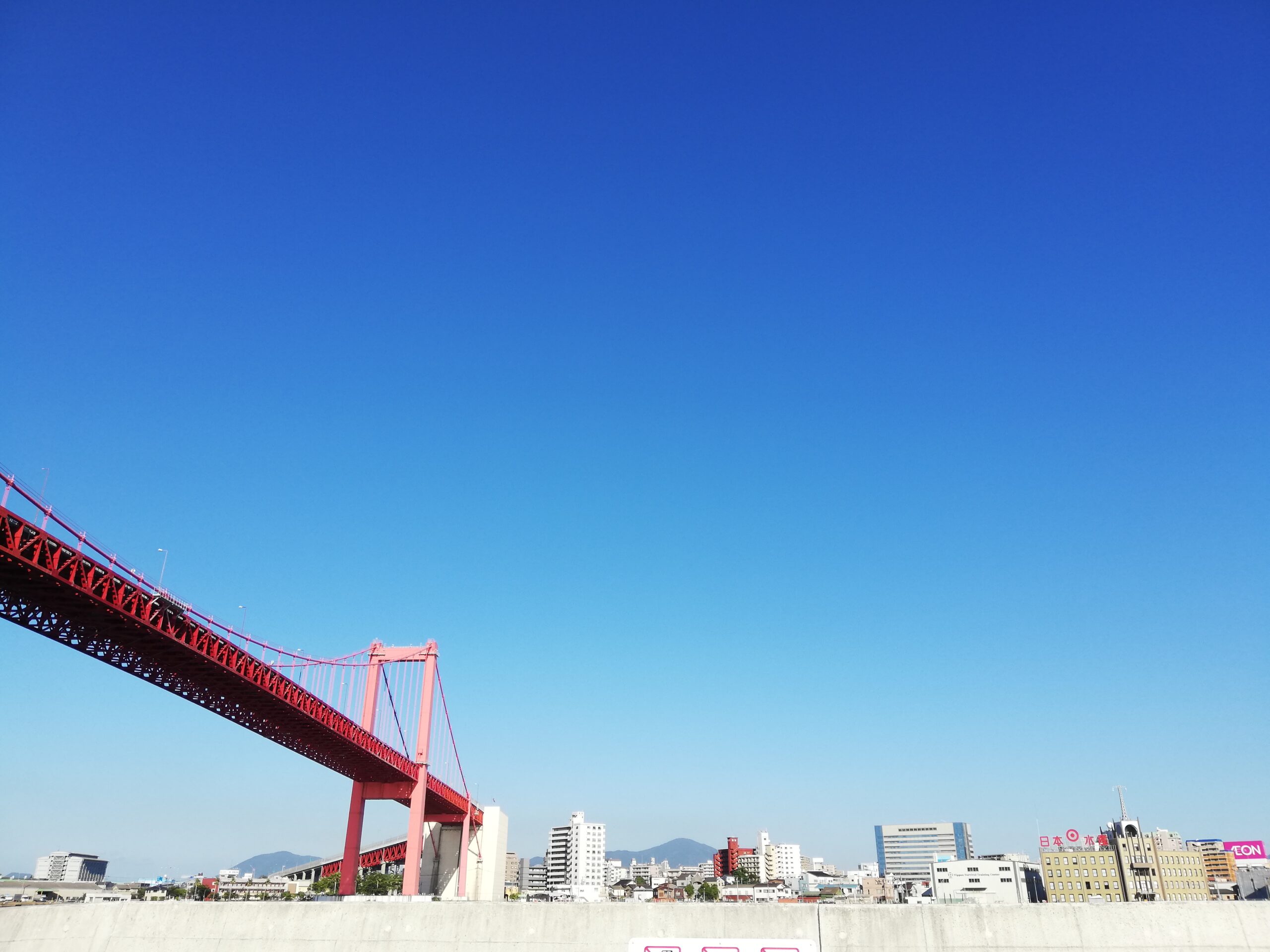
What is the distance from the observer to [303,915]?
1531 inches

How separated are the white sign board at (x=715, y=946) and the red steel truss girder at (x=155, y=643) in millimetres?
28221

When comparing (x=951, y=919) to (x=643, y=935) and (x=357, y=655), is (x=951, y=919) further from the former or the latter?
(x=357, y=655)

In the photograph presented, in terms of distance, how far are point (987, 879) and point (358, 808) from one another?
3714 inches

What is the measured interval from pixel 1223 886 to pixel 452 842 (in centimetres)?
11232

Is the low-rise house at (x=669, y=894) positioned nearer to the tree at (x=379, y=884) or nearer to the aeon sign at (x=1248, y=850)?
the tree at (x=379, y=884)

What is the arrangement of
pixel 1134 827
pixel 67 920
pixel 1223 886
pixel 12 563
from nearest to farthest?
1. pixel 12 563
2. pixel 67 920
3. pixel 1134 827
4. pixel 1223 886

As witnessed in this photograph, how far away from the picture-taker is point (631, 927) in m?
36.7

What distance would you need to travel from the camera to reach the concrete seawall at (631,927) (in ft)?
114

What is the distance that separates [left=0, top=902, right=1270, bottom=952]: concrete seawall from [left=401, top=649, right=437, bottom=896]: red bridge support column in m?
23.8

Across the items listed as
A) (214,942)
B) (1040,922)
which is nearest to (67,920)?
(214,942)

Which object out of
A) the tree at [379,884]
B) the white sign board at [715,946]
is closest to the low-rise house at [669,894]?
the tree at [379,884]

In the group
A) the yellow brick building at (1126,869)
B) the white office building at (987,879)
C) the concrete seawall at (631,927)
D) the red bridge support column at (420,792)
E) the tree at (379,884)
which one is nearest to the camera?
the concrete seawall at (631,927)

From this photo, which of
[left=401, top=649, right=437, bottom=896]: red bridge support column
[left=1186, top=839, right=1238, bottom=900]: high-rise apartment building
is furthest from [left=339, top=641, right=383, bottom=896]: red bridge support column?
[left=1186, top=839, right=1238, bottom=900]: high-rise apartment building

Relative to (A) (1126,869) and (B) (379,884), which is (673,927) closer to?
(A) (1126,869)
